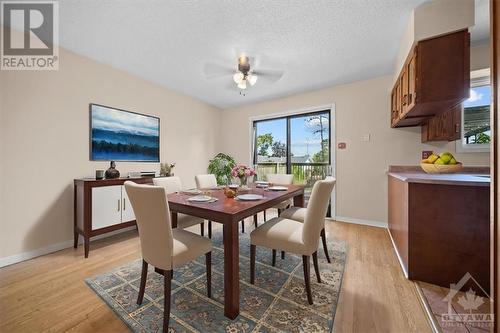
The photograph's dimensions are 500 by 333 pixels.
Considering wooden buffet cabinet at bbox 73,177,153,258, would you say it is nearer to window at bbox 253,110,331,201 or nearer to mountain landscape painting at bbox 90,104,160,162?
mountain landscape painting at bbox 90,104,160,162

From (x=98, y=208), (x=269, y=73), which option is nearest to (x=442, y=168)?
(x=269, y=73)

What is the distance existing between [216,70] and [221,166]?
2247 millimetres

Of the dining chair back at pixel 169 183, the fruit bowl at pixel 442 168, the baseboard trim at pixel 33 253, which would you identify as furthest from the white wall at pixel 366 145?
the baseboard trim at pixel 33 253

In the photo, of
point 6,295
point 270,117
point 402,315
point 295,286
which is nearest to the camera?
point 402,315

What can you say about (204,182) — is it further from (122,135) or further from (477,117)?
(477,117)

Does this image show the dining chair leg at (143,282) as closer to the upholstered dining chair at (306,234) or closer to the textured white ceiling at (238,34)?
the upholstered dining chair at (306,234)

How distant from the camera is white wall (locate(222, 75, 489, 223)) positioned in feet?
9.90

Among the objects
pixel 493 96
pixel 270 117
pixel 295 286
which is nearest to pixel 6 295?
pixel 295 286

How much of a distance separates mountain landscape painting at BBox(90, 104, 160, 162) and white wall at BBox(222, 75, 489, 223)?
2948 millimetres

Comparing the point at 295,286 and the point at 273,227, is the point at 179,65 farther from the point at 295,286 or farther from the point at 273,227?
the point at 295,286

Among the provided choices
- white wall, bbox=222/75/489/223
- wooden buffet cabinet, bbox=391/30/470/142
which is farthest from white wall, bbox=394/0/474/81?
white wall, bbox=222/75/489/223

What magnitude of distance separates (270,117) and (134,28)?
9.31 ft

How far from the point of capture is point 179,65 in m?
2.80

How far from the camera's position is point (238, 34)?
6.89 ft
